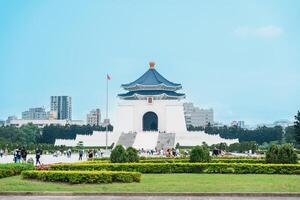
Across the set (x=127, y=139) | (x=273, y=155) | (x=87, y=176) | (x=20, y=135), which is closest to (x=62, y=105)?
(x=20, y=135)

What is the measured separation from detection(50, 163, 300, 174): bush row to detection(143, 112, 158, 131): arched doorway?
3736 centimetres

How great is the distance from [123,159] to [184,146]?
2791cm

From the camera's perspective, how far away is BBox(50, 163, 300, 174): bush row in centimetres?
1438

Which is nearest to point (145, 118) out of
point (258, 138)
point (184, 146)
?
point (184, 146)

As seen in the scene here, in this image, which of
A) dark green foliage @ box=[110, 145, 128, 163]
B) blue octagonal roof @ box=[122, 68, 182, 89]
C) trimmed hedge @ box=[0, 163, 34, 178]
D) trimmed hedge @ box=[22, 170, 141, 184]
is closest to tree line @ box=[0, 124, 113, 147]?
blue octagonal roof @ box=[122, 68, 182, 89]

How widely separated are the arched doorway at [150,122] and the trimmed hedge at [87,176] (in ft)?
135

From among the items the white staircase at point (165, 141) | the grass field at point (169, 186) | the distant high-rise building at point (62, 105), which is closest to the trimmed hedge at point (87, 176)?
the grass field at point (169, 186)

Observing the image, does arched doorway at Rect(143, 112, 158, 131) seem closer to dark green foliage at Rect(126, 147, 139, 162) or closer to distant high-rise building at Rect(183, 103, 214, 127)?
dark green foliage at Rect(126, 147, 139, 162)

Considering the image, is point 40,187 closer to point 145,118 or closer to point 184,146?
point 184,146

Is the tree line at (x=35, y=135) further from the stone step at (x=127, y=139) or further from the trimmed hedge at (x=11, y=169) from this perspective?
the trimmed hedge at (x=11, y=169)

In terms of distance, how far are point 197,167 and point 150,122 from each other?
1528 inches

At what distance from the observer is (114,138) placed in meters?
48.2

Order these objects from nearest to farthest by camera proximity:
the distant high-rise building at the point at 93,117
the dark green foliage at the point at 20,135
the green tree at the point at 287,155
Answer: the green tree at the point at 287,155 < the dark green foliage at the point at 20,135 < the distant high-rise building at the point at 93,117

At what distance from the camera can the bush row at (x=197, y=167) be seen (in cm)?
1438
